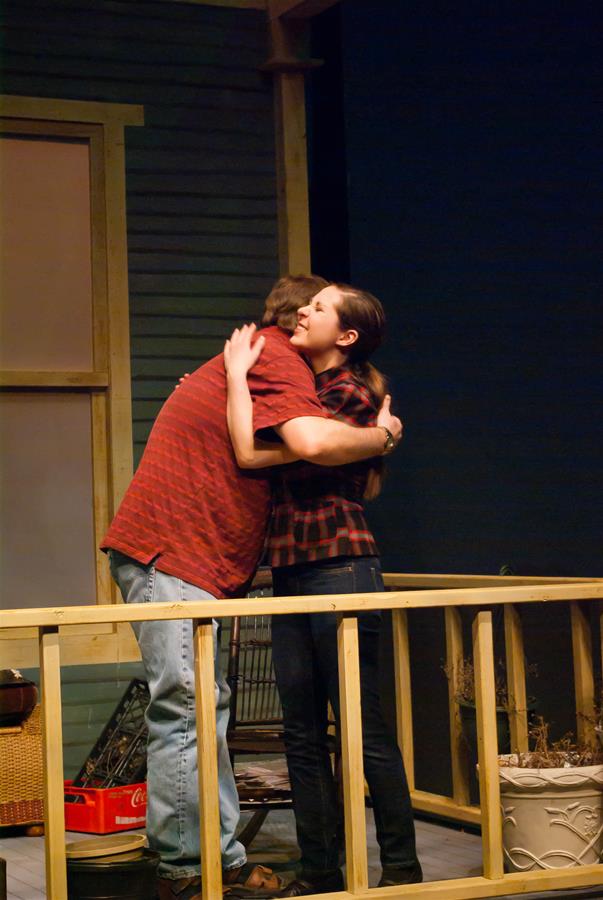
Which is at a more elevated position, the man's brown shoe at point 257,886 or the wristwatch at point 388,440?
the wristwatch at point 388,440

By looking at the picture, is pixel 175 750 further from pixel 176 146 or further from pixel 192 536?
pixel 176 146

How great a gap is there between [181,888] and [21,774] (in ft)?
6.71

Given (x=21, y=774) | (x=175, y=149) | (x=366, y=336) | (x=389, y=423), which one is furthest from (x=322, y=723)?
(x=175, y=149)

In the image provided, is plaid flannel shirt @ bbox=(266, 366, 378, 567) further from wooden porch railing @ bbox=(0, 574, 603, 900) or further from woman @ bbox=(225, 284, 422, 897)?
wooden porch railing @ bbox=(0, 574, 603, 900)

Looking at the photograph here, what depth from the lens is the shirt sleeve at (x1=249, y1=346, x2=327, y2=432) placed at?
10.8ft

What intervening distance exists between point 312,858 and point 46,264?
315 cm

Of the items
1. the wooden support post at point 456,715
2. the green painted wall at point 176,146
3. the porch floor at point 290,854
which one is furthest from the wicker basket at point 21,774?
the wooden support post at point 456,715

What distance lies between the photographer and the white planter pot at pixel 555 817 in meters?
3.70

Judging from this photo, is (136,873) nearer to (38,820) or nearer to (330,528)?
(330,528)

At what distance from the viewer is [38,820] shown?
5062mm

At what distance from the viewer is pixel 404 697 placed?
4.92 metres

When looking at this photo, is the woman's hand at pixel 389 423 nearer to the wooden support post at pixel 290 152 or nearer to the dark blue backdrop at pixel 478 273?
the dark blue backdrop at pixel 478 273

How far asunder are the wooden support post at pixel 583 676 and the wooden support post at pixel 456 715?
701 mm

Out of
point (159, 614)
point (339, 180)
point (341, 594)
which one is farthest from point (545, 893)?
point (339, 180)
